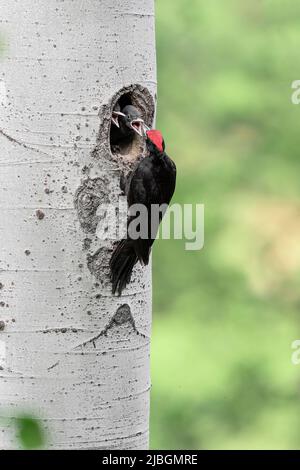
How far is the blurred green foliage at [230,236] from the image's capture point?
479 centimetres

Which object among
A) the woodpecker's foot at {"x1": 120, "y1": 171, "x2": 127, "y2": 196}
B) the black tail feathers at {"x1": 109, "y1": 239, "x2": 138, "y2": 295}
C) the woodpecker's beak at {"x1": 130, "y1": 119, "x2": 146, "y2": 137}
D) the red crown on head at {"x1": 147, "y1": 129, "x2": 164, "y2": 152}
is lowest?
the black tail feathers at {"x1": 109, "y1": 239, "x2": 138, "y2": 295}

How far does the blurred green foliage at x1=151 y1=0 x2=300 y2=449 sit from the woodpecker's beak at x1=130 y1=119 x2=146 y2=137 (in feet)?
6.08

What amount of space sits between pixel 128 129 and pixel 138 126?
3 cm

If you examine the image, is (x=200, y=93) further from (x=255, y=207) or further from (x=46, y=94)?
(x=46, y=94)

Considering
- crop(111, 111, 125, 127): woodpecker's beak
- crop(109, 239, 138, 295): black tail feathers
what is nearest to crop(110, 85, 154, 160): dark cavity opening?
crop(111, 111, 125, 127): woodpecker's beak

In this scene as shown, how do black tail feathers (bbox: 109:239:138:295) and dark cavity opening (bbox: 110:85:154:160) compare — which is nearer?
black tail feathers (bbox: 109:239:138:295)

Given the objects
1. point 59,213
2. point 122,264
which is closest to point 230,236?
point 122,264

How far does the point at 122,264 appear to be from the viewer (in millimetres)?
2578

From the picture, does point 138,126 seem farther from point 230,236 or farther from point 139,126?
point 230,236

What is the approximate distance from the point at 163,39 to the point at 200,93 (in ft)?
1.14

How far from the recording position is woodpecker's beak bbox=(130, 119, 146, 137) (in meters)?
2.82

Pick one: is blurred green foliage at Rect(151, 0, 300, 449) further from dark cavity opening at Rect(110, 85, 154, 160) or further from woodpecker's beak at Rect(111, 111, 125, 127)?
woodpecker's beak at Rect(111, 111, 125, 127)

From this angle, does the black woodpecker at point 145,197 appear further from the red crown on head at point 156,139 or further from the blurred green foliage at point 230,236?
the blurred green foliage at point 230,236

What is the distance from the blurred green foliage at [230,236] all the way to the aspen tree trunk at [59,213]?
2.19 m
